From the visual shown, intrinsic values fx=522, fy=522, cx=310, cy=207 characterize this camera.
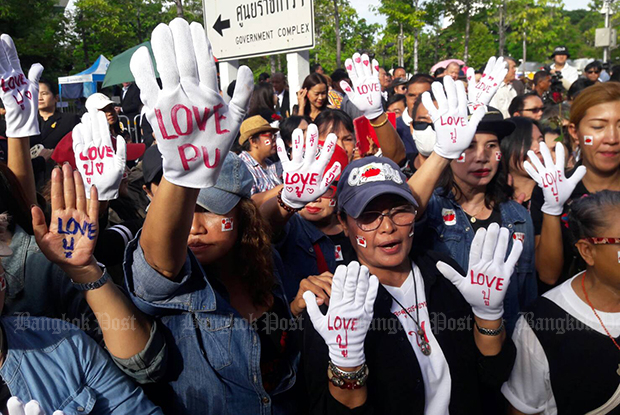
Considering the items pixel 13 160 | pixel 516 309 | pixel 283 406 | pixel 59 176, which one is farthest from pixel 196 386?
pixel 516 309

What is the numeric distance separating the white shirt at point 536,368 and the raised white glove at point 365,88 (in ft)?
5.40

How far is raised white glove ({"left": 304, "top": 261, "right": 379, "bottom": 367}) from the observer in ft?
Result: 5.69

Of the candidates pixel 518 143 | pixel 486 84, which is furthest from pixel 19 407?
pixel 518 143

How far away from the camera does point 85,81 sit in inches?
725

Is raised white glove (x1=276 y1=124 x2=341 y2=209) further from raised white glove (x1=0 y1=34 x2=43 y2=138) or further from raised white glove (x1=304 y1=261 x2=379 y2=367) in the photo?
raised white glove (x1=0 y1=34 x2=43 y2=138)

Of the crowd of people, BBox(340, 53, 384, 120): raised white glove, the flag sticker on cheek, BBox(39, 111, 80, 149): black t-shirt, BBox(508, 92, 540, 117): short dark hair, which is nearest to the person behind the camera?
the crowd of people

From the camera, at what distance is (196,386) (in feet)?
5.57

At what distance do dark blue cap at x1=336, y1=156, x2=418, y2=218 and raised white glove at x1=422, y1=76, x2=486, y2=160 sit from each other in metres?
0.33

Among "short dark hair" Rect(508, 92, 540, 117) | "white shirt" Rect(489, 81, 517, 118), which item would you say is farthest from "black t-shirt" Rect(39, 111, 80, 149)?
"white shirt" Rect(489, 81, 517, 118)

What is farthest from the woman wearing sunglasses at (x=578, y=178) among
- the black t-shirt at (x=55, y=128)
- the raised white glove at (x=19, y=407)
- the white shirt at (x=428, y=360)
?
the black t-shirt at (x=55, y=128)

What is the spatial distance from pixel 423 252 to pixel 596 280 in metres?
0.67

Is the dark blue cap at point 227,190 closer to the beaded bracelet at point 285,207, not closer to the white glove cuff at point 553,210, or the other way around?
the beaded bracelet at point 285,207

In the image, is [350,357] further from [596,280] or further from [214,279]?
[596,280]

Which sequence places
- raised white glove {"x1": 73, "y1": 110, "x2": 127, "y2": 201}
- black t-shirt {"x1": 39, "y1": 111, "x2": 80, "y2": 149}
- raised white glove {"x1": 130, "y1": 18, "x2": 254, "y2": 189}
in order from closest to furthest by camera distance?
raised white glove {"x1": 130, "y1": 18, "x2": 254, "y2": 189}, raised white glove {"x1": 73, "y1": 110, "x2": 127, "y2": 201}, black t-shirt {"x1": 39, "y1": 111, "x2": 80, "y2": 149}
